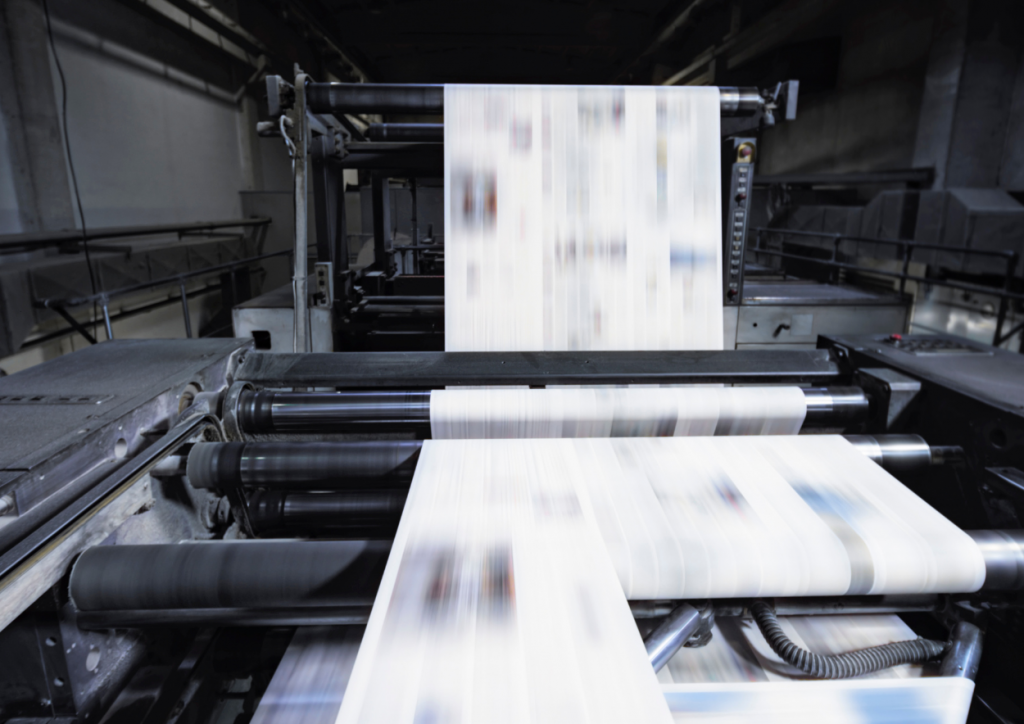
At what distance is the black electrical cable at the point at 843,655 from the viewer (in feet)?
1.97

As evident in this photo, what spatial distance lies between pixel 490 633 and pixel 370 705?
10 cm

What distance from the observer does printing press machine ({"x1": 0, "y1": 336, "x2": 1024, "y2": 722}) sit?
1.92ft

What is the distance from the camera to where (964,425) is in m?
0.81

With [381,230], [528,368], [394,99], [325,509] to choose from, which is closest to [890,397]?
[528,368]

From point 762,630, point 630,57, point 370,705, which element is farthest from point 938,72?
point 370,705

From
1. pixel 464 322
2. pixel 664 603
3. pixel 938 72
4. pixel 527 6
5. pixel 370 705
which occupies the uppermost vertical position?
pixel 527 6

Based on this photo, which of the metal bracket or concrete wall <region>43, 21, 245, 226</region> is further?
concrete wall <region>43, 21, 245, 226</region>

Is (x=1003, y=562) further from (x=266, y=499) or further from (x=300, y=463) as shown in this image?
(x=266, y=499)

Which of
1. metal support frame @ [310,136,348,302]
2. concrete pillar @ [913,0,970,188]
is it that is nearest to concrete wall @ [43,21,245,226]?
metal support frame @ [310,136,348,302]

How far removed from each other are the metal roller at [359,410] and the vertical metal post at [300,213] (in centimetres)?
49

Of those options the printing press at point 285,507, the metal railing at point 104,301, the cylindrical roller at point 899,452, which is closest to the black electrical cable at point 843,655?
the printing press at point 285,507

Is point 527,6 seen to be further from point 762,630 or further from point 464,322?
point 762,630

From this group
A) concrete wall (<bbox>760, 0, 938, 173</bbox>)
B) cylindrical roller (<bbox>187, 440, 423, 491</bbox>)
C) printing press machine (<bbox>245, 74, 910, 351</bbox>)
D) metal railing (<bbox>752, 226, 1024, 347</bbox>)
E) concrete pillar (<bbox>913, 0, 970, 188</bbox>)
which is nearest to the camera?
cylindrical roller (<bbox>187, 440, 423, 491</bbox>)

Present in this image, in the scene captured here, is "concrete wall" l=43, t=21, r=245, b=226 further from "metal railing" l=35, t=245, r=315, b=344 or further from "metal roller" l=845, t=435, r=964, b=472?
"metal roller" l=845, t=435, r=964, b=472
